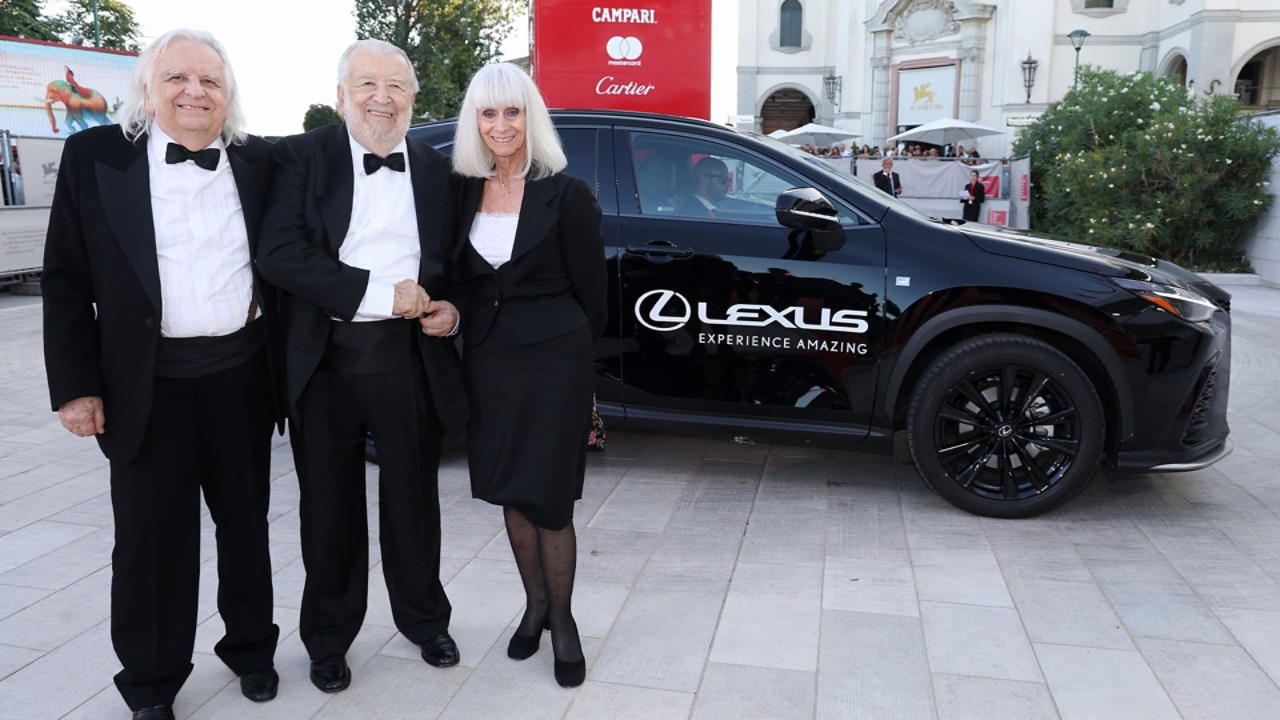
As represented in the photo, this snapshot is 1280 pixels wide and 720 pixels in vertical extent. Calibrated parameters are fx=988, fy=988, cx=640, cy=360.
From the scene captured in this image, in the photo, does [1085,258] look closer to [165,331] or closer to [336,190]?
[336,190]

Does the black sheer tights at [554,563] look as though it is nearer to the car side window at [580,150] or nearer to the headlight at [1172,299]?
the car side window at [580,150]

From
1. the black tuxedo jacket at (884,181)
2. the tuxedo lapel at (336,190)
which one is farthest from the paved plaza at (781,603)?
the black tuxedo jacket at (884,181)

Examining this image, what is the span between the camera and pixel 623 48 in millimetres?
7820

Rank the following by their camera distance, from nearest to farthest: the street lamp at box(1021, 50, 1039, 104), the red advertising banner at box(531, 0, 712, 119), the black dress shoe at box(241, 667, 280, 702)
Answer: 1. the black dress shoe at box(241, 667, 280, 702)
2. the red advertising banner at box(531, 0, 712, 119)
3. the street lamp at box(1021, 50, 1039, 104)

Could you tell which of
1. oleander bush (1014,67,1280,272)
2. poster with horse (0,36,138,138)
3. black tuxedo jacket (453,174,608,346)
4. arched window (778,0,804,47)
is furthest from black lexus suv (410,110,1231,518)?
arched window (778,0,804,47)

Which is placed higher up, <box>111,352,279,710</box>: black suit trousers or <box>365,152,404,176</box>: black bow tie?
<box>365,152,404,176</box>: black bow tie

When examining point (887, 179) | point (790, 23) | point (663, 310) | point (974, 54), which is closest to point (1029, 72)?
point (974, 54)

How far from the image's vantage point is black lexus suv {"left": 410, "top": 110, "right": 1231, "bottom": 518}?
4.12 m

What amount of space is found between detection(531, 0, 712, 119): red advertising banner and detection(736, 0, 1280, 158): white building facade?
20.4 meters

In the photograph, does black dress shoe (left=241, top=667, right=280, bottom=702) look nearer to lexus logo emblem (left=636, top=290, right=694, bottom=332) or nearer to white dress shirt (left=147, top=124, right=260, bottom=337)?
white dress shirt (left=147, top=124, right=260, bottom=337)

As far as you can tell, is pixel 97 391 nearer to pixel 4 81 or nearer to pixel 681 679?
pixel 681 679

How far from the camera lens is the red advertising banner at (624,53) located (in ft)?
25.5

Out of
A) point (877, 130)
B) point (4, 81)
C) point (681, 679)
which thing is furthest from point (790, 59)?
point (681, 679)

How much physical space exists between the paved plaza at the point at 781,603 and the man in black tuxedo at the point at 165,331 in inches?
16.1
